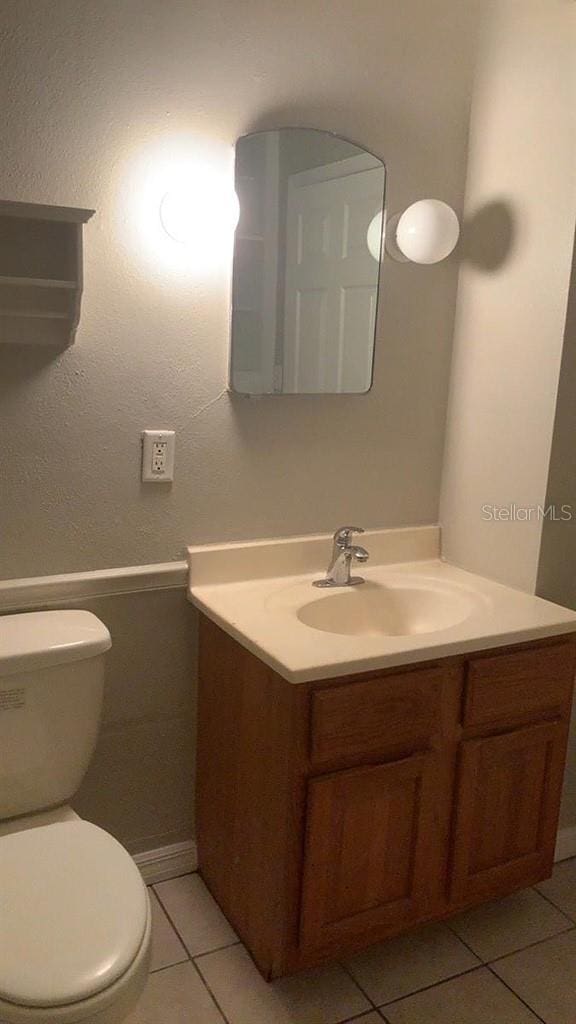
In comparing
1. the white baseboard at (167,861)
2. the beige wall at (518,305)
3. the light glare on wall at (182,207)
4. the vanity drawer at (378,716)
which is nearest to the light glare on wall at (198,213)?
the light glare on wall at (182,207)

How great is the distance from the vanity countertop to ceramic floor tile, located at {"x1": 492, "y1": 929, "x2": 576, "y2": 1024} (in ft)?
2.38

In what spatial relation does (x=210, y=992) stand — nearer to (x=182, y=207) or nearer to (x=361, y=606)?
(x=361, y=606)

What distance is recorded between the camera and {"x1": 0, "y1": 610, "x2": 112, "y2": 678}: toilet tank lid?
151 centimetres

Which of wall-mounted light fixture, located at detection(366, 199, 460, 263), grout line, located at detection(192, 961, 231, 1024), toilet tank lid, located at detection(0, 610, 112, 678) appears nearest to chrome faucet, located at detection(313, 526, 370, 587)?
toilet tank lid, located at detection(0, 610, 112, 678)

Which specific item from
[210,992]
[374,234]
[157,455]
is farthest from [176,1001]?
[374,234]

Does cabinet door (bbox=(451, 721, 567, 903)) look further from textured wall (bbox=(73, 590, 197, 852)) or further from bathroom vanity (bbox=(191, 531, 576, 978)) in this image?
textured wall (bbox=(73, 590, 197, 852))

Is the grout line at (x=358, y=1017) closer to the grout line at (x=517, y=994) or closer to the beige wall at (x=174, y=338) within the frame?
the grout line at (x=517, y=994)

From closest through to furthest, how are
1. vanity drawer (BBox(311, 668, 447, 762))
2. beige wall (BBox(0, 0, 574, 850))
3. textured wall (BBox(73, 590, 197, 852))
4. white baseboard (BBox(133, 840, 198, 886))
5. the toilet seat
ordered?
the toilet seat, vanity drawer (BBox(311, 668, 447, 762)), beige wall (BBox(0, 0, 574, 850)), textured wall (BBox(73, 590, 197, 852)), white baseboard (BBox(133, 840, 198, 886))

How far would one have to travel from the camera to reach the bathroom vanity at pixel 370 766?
1.54 meters

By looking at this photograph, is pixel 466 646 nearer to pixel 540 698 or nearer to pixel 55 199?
pixel 540 698

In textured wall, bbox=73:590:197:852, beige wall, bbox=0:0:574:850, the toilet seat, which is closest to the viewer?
the toilet seat

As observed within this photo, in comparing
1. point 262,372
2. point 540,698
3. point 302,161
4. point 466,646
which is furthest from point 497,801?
point 302,161

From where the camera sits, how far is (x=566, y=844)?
7.04 ft

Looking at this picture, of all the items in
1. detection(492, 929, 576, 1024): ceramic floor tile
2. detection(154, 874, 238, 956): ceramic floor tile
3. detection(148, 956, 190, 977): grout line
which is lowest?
detection(492, 929, 576, 1024): ceramic floor tile
